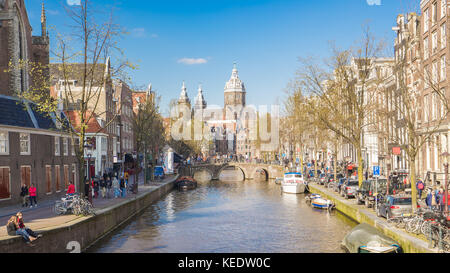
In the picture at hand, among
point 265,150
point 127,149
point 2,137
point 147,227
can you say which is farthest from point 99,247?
point 265,150

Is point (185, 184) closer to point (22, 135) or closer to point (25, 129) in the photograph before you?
point (22, 135)

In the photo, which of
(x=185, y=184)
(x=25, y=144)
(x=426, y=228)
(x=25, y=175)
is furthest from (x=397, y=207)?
(x=185, y=184)

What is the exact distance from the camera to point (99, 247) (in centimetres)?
2753

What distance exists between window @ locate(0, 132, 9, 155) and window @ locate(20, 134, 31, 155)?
1.87m

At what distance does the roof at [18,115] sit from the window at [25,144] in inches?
31.8

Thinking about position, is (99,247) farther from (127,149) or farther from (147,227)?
(127,149)

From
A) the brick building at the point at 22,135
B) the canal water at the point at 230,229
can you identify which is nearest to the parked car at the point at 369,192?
the canal water at the point at 230,229

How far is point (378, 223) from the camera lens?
88.3ft

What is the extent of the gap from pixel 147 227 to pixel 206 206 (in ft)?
51.0

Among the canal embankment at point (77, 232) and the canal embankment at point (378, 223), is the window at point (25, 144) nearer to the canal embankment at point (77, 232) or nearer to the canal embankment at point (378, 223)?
the canal embankment at point (77, 232)

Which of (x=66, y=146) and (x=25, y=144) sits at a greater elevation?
(x=25, y=144)

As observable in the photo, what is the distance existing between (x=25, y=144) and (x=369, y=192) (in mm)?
26700

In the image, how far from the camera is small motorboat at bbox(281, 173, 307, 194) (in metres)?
62.7
